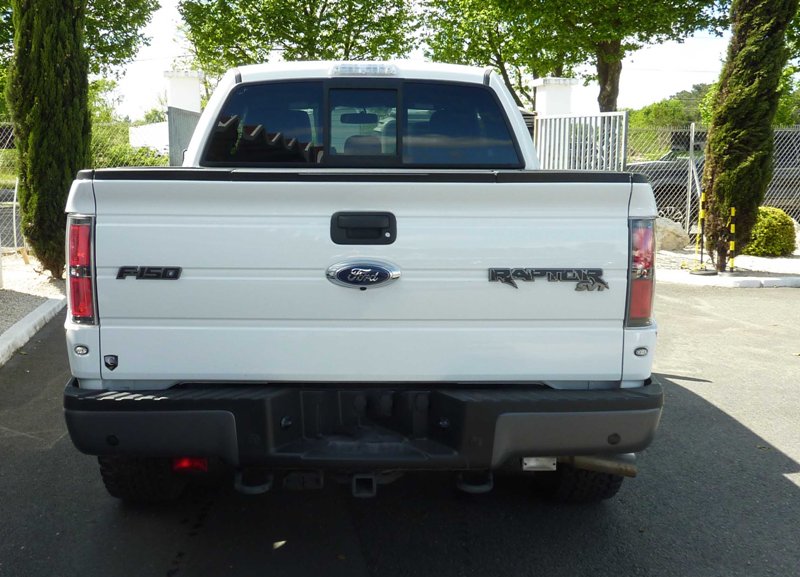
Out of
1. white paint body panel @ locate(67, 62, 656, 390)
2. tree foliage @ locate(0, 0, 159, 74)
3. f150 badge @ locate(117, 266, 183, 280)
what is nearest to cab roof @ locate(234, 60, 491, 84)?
white paint body panel @ locate(67, 62, 656, 390)

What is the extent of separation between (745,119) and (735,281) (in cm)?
260

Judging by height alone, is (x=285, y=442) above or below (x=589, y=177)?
below

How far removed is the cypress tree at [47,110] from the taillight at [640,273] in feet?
31.2

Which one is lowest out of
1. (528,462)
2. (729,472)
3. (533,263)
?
(729,472)

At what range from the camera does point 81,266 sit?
9.87 ft

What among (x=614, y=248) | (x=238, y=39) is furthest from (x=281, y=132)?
(x=238, y=39)

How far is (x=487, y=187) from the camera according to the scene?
2.99m

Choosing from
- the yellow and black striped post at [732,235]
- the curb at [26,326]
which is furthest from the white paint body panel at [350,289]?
the yellow and black striped post at [732,235]

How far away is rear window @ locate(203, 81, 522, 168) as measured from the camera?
461 cm

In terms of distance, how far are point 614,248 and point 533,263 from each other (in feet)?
1.03

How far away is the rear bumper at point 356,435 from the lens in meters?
3.00

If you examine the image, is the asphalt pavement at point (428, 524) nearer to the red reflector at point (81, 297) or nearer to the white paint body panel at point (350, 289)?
the white paint body panel at point (350, 289)

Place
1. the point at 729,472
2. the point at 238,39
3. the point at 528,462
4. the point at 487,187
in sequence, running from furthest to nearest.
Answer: the point at 238,39 → the point at 729,472 → the point at 528,462 → the point at 487,187

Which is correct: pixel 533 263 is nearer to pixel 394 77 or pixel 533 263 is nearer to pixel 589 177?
pixel 589 177
